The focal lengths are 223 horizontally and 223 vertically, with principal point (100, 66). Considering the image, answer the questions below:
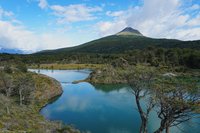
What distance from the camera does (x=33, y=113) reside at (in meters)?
46.7

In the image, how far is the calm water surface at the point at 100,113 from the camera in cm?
4241

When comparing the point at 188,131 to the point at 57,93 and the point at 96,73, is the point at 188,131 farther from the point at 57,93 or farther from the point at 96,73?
the point at 96,73

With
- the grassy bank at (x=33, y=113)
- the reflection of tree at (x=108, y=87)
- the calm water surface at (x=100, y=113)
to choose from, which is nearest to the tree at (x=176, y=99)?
the calm water surface at (x=100, y=113)

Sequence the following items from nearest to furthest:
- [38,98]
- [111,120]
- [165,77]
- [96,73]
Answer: [165,77] < [111,120] < [38,98] < [96,73]

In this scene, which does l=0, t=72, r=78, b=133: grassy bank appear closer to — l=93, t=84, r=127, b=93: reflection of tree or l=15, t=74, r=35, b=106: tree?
l=15, t=74, r=35, b=106: tree

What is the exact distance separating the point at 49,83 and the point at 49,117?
88.0 feet

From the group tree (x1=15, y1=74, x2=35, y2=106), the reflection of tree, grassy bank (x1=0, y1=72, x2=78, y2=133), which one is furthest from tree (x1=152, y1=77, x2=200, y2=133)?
the reflection of tree

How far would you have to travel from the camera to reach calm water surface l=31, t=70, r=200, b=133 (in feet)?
139

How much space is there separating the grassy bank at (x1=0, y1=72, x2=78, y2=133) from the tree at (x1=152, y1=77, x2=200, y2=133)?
16836 mm

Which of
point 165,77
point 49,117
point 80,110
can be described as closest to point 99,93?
point 80,110

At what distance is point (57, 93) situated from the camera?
74.8 m

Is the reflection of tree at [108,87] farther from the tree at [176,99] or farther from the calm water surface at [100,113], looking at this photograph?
the tree at [176,99]

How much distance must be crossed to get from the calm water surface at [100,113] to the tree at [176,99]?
805cm

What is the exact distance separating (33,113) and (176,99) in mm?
33435
